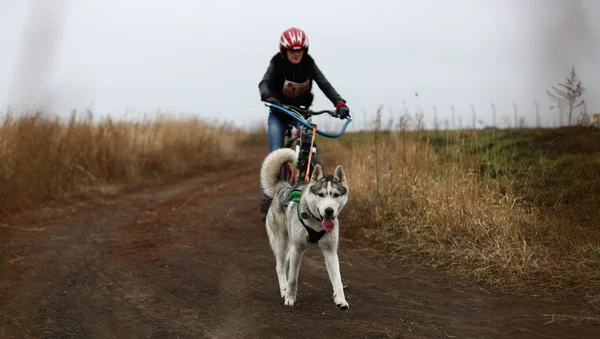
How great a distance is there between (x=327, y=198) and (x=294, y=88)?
8.70 feet

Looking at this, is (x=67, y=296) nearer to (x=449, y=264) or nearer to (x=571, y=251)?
(x=449, y=264)

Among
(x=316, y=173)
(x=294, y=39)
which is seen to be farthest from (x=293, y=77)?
(x=316, y=173)

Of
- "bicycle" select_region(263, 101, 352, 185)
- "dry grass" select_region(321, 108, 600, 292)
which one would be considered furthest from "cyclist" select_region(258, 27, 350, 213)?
"dry grass" select_region(321, 108, 600, 292)

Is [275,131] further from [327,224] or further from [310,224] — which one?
[327,224]

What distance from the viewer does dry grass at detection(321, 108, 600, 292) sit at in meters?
5.29

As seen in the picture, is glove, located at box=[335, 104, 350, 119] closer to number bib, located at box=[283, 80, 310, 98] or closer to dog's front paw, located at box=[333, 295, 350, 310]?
number bib, located at box=[283, 80, 310, 98]

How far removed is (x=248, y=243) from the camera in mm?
7195

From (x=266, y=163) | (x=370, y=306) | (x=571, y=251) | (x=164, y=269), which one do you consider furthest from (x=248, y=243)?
(x=571, y=251)

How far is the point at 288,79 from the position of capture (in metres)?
6.76

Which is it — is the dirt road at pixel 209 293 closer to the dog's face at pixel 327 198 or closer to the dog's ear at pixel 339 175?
the dog's face at pixel 327 198

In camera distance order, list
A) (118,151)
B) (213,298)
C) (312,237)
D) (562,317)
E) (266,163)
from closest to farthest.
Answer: (562,317), (312,237), (213,298), (266,163), (118,151)

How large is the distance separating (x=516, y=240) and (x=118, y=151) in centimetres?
884

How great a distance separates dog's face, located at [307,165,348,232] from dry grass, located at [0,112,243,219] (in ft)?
17.9

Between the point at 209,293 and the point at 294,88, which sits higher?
the point at 294,88
